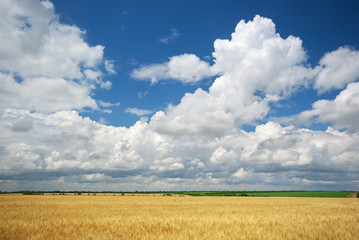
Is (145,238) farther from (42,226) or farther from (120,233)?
(42,226)

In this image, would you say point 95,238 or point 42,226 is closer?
point 95,238

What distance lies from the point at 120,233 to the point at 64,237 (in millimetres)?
2600

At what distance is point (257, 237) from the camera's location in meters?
10.8

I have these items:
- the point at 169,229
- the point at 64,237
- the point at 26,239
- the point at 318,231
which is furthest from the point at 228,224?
the point at 26,239

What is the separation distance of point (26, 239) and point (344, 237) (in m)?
13.9

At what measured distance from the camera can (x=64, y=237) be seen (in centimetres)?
1094

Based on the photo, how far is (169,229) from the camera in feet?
44.0

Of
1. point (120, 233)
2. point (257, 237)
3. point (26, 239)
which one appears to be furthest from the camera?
point (120, 233)

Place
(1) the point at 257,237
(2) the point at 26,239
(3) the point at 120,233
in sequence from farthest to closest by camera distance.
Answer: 1. (3) the point at 120,233
2. (1) the point at 257,237
3. (2) the point at 26,239

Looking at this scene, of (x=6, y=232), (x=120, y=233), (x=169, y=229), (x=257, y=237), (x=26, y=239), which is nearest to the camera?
(x=26, y=239)

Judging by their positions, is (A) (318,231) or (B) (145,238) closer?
(B) (145,238)

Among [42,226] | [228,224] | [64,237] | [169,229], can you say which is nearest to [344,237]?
[228,224]

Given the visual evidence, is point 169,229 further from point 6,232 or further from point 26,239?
point 6,232

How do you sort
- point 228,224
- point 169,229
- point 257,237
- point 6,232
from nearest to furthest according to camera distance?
1. point 257,237
2. point 6,232
3. point 169,229
4. point 228,224
